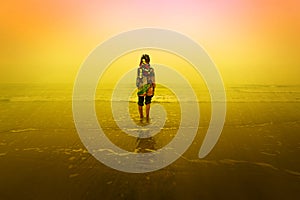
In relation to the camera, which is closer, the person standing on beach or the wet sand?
the wet sand

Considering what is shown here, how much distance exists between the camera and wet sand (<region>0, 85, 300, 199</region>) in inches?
166

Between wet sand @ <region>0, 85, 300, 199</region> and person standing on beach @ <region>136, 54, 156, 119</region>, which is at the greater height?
person standing on beach @ <region>136, 54, 156, 119</region>

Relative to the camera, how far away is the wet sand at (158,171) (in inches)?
166

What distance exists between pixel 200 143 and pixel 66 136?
12.1 feet

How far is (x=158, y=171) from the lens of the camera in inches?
200

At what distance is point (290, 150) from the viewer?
626 centimetres

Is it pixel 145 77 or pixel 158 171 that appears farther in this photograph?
pixel 145 77

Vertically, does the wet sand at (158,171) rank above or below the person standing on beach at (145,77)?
below

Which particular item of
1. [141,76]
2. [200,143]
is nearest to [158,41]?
[141,76]

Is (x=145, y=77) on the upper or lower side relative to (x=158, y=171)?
upper

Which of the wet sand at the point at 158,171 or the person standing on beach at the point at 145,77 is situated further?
the person standing on beach at the point at 145,77

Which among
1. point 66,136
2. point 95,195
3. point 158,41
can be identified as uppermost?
point 158,41

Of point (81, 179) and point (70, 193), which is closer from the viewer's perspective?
point (70, 193)

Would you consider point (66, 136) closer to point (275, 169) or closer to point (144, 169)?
point (144, 169)
